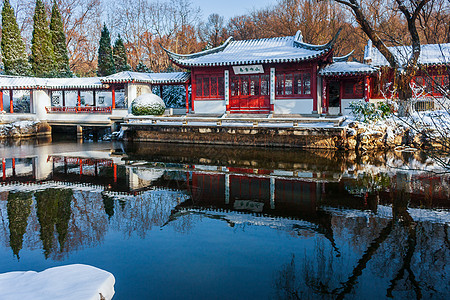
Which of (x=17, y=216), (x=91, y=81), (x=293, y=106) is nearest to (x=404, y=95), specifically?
(x=293, y=106)

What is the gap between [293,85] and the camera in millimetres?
19266

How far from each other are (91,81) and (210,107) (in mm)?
8353

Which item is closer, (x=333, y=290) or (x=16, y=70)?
(x=333, y=290)

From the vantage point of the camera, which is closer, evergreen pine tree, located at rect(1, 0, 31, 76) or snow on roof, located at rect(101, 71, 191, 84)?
snow on roof, located at rect(101, 71, 191, 84)

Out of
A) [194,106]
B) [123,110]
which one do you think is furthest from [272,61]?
[123,110]

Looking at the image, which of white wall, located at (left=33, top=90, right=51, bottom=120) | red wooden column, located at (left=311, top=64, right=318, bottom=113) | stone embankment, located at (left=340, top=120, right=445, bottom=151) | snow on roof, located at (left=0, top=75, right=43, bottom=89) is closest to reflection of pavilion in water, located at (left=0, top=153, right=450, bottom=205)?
stone embankment, located at (left=340, top=120, right=445, bottom=151)

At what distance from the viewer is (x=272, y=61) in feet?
60.4

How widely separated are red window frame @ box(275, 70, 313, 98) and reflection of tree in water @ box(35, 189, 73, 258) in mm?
13155

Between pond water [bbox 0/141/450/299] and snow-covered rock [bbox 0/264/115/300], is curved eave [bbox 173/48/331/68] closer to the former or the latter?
pond water [bbox 0/141/450/299]

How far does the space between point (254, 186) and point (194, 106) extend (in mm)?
12797

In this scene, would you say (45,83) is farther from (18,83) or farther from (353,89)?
(353,89)

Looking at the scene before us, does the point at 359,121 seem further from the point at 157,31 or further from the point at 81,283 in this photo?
the point at 157,31

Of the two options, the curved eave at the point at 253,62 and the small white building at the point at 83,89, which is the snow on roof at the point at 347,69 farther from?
the small white building at the point at 83,89

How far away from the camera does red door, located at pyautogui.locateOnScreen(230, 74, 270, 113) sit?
19953 mm
